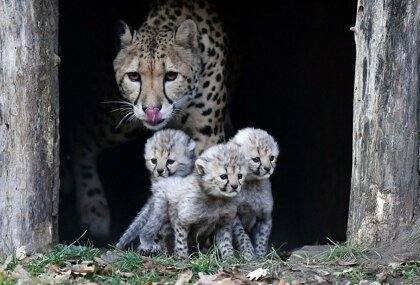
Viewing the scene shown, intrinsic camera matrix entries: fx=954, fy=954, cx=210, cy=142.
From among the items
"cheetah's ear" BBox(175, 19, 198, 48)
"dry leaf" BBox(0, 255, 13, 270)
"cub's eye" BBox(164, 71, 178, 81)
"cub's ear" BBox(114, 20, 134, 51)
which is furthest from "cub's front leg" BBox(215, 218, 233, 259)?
"cub's ear" BBox(114, 20, 134, 51)

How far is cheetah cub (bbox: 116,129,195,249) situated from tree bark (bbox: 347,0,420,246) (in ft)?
4.99

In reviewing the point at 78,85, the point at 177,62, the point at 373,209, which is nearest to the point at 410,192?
the point at 373,209

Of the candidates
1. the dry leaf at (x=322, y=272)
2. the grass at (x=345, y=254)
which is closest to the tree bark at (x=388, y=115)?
the grass at (x=345, y=254)

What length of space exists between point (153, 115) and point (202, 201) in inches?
40.7

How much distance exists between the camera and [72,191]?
33.8 ft

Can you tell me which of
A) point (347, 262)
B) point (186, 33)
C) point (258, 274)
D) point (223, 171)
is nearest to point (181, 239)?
point (223, 171)

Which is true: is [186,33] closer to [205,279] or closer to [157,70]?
[157,70]

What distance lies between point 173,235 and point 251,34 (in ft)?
12.7

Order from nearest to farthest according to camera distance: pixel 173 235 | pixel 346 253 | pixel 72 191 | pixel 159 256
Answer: pixel 346 253 → pixel 159 256 → pixel 173 235 → pixel 72 191

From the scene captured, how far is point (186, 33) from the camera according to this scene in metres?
8.00

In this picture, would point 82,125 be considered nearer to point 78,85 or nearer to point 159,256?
point 78,85

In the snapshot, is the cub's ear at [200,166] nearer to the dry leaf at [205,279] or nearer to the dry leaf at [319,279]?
the dry leaf at [205,279]

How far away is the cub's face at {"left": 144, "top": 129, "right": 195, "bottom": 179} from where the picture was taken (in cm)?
730

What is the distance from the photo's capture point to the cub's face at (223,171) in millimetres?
6668
